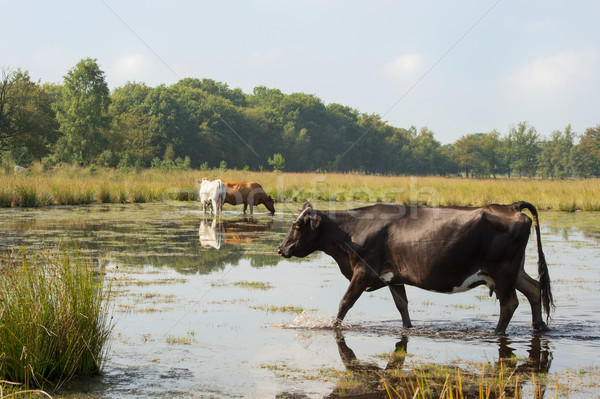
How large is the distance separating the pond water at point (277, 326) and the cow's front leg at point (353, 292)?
16 centimetres

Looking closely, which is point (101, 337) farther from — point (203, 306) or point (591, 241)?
point (591, 241)

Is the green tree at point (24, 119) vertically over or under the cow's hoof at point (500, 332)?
over

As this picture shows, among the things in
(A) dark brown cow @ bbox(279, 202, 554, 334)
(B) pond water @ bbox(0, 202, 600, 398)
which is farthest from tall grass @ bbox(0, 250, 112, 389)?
(A) dark brown cow @ bbox(279, 202, 554, 334)

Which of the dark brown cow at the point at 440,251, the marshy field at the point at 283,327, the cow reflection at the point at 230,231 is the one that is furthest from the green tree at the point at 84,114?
the dark brown cow at the point at 440,251

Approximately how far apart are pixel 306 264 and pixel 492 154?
104 metres

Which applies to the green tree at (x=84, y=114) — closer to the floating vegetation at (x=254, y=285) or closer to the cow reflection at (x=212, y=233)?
the cow reflection at (x=212, y=233)

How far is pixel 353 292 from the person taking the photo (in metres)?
7.80

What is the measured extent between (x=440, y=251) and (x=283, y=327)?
2113 mm

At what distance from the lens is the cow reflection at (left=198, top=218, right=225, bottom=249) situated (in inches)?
590

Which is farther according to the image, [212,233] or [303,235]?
[212,233]

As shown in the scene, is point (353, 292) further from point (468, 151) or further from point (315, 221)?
point (468, 151)

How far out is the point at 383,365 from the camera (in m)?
6.04

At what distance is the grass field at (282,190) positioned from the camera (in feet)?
82.1

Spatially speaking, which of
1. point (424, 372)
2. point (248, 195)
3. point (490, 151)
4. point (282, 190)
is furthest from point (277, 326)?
point (490, 151)
